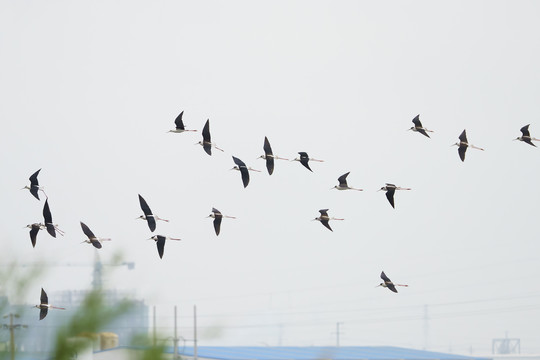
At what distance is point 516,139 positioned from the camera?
37.3 m

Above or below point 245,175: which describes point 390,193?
below

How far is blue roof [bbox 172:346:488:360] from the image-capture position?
96637mm

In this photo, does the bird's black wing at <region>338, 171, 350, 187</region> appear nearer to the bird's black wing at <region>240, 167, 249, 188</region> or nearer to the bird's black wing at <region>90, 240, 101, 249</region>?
the bird's black wing at <region>240, 167, 249, 188</region>

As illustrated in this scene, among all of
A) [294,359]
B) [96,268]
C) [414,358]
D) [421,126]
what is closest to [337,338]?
[96,268]

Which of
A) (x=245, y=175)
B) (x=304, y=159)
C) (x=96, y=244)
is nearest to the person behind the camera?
(x=96, y=244)

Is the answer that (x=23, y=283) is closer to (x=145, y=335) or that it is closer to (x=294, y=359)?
(x=145, y=335)

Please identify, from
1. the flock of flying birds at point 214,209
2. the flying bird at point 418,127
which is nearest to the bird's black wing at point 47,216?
the flock of flying birds at point 214,209

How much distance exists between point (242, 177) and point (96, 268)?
383 feet

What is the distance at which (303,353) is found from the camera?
345ft

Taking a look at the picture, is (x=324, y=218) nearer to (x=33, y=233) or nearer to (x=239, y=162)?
(x=239, y=162)

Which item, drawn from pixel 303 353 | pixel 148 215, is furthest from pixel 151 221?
pixel 303 353

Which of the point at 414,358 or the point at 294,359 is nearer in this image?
the point at 294,359

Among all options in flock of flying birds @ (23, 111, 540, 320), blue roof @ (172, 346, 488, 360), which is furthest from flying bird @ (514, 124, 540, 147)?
blue roof @ (172, 346, 488, 360)

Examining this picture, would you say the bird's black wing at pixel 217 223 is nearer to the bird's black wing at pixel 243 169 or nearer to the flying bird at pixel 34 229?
the bird's black wing at pixel 243 169
